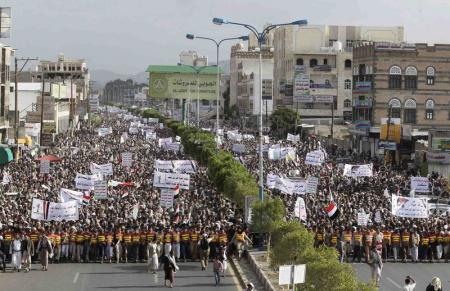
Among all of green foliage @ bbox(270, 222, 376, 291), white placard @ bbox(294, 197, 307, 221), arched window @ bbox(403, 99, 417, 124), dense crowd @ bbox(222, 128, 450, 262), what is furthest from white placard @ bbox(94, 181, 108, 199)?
arched window @ bbox(403, 99, 417, 124)

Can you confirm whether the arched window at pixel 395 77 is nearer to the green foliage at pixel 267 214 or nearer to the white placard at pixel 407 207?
the white placard at pixel 407 207

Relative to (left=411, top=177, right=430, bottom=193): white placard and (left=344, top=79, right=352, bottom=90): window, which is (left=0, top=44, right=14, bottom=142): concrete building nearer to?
(left=411, top=177, right=430, bottom=193): white placard

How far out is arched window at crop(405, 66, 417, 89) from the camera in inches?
3164

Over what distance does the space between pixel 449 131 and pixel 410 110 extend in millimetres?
23049

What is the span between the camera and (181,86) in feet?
322

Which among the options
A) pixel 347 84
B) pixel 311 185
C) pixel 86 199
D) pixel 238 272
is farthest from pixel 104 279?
pixel 347 84

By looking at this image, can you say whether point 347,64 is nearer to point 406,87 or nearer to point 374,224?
point 406,87

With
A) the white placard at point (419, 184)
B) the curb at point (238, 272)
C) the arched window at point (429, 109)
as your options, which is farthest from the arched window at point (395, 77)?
the curb at point (238, 272)

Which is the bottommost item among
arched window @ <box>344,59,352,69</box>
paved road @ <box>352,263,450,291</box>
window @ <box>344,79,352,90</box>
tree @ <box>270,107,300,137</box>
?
paved road @ <box>352,263,450,291</box>

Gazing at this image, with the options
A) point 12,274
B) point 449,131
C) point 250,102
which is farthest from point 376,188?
point 250,102

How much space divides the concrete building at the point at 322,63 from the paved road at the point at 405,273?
3645 inches

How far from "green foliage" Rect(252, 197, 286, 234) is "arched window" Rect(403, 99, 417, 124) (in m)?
54.8

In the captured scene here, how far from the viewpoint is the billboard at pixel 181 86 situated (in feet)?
319

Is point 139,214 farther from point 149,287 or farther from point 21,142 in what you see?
point 21,142
